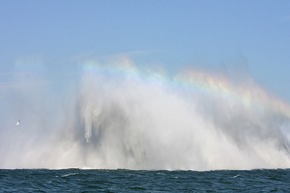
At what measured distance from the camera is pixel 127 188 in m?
46.2

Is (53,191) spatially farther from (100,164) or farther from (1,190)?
(100,164)

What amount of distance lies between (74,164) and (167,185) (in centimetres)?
5055

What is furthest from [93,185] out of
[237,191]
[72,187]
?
[237,191]

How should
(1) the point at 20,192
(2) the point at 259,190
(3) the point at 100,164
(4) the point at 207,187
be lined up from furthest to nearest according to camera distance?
(3) the point at 100,164
(4) the point at 207,187
(2) the point at 259,190
(1) the point at 20,192

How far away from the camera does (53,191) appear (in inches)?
1715

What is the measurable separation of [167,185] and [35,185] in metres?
12.6

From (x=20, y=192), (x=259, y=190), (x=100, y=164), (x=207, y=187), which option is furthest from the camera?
(x=100, y=164)

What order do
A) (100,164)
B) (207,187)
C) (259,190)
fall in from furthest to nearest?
(100,164), (207,187), (259,190)

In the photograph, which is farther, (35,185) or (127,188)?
(35,185)

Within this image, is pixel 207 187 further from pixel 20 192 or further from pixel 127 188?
pixel 20 192

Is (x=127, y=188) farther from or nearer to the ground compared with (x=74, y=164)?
nearer to the ground

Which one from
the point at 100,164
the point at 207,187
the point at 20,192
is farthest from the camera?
the point at 100,164

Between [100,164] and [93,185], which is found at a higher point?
[100,164]

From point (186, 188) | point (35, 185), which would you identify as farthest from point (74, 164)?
point (186, 188)
